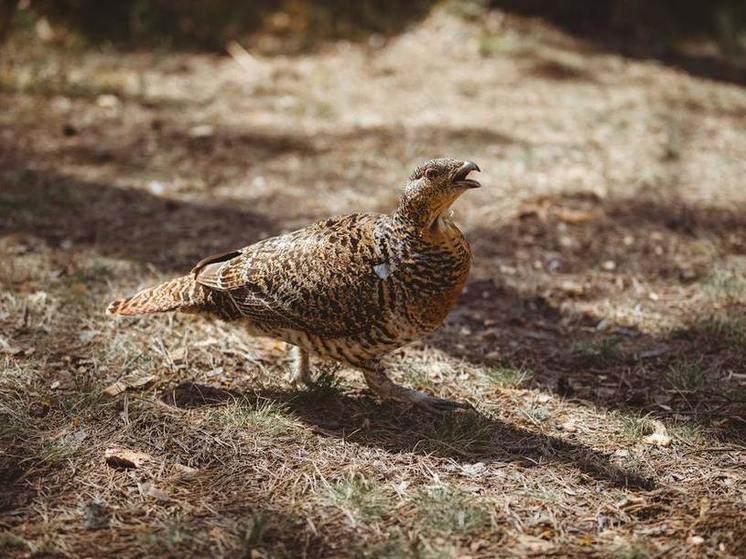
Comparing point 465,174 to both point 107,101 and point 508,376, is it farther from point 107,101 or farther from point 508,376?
point 107,101

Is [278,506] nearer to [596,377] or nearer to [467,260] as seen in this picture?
[467,260]

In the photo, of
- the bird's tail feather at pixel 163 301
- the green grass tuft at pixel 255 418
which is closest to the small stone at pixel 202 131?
the bird's tail feather at pixel 163 301

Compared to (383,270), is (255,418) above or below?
below

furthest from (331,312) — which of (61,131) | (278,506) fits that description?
(61,131)

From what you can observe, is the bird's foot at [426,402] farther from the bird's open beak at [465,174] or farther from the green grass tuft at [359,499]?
the bird's open beak at [465,174]

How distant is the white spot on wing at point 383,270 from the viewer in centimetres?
388

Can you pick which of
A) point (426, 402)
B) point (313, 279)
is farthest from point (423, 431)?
point (313, 279)

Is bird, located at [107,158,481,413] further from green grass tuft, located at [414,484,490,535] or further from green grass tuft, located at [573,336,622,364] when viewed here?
green grass tuft, located at [573,336,622,364]

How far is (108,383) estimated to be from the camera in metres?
4.32

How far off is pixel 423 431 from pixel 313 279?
1.00 metres

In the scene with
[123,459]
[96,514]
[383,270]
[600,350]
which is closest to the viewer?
[96,514]

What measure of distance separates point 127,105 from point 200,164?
185cm

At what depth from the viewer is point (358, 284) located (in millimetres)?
3910

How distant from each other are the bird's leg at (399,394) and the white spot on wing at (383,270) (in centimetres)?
58
